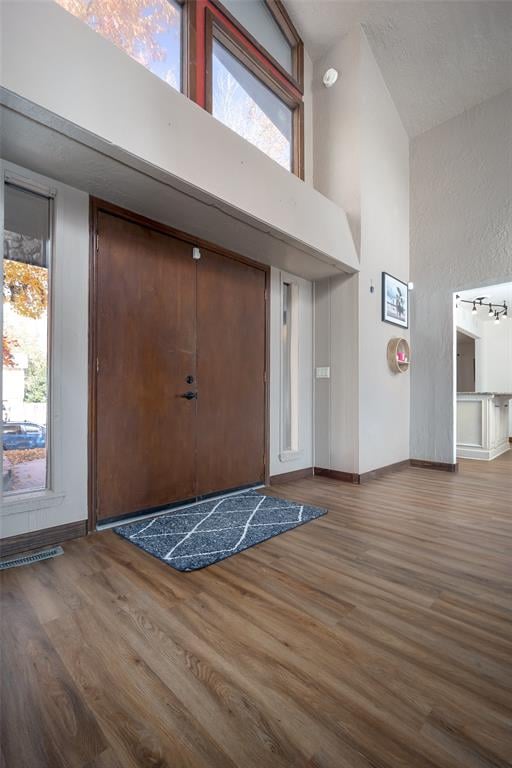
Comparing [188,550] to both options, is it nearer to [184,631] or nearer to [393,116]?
[184,631]

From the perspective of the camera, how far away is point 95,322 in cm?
273

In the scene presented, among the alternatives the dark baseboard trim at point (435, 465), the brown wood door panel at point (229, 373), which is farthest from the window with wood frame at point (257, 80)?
the dark baseboard trim at point (435, 465)

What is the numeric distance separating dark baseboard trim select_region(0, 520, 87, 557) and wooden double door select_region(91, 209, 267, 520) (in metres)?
0.17

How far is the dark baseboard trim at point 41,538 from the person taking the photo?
7.52 ft

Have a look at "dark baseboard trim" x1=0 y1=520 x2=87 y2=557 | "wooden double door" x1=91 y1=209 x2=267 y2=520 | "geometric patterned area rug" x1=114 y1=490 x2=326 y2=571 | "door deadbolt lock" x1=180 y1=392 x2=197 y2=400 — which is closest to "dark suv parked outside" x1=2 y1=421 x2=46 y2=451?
"wooden double door" x1=91 y1=209 x2=267 y2=520

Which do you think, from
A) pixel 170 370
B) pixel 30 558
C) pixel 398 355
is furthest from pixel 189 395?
pixel 398 355

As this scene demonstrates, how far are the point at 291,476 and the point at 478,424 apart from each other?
3432 millimetres

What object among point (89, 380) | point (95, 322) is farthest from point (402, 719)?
point (95, 322)

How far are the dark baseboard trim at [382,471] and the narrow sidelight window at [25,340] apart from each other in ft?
10.7

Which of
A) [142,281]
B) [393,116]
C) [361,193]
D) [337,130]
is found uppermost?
[393,116]

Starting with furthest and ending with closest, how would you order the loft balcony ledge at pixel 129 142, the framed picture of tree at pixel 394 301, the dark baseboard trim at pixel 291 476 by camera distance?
the framed picture of tree at pixel 394 301, the dark baseboard trim at pixel 291 476, the loft balcony ledge at pixel 129 142

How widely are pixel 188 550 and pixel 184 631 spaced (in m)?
0.80

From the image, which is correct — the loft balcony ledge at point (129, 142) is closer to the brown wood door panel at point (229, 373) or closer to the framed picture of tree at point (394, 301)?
the brown wood door panel at point (229, 373)

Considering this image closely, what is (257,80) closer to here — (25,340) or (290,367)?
(290,367)
